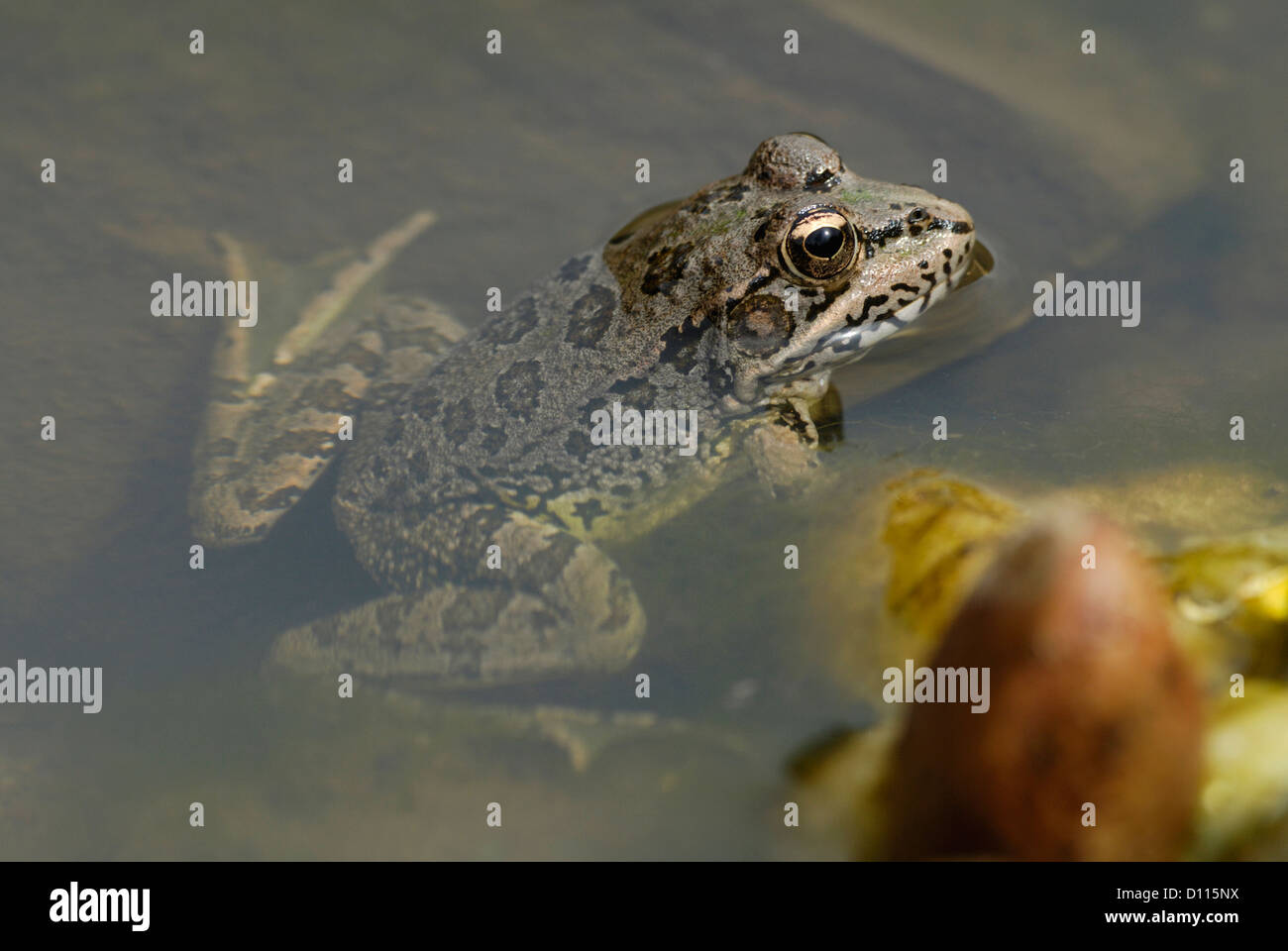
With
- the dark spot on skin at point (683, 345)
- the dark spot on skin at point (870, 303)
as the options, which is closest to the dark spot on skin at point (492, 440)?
the dark spot on skin at point (683, 345)

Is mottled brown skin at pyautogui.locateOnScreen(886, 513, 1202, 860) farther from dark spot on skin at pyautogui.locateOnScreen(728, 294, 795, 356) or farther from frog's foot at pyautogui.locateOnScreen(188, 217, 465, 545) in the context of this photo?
frog's foot at pyautogui.locateOnScreen(188, 217, 465, 545)

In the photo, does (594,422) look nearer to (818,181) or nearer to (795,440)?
(795,440)

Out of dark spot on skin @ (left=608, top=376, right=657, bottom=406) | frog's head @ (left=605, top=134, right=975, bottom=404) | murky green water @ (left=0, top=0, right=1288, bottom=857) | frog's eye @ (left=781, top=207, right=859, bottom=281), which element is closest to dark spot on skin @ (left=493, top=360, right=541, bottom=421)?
dark spot on skin @ (left=608, top=376, right=657, bottom=406)

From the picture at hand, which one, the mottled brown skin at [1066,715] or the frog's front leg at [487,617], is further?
the frog's front leg at [487,617]

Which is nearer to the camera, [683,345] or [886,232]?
[886,232]

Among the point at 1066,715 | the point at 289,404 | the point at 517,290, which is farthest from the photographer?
the point at 517,290

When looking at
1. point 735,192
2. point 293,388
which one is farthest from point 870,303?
point 293,388

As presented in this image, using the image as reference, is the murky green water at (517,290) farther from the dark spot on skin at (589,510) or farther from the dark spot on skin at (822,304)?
the dark spot on skin at (822,304)
